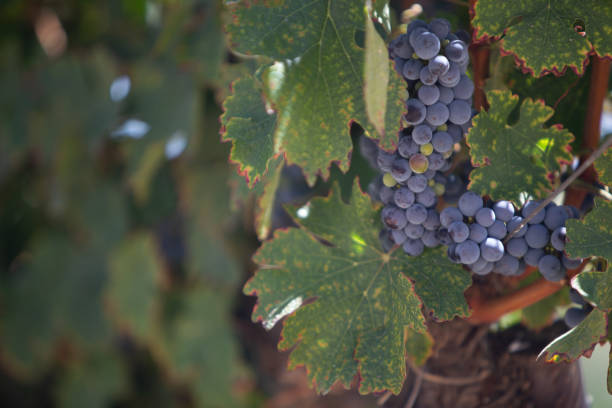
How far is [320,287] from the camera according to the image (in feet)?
1.71

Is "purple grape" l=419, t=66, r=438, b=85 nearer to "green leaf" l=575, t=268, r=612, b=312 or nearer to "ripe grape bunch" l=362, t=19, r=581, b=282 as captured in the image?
"ripe grape bunch" l=362, t=19, r=581, b=282

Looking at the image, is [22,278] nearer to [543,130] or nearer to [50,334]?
[50,334]

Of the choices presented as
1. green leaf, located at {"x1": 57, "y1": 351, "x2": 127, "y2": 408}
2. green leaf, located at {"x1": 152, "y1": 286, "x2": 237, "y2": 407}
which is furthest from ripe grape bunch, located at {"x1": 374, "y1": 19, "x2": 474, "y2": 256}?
green leaf, located at {"x1": 57, "y1": 351, "x2": 127, "y2": 408}

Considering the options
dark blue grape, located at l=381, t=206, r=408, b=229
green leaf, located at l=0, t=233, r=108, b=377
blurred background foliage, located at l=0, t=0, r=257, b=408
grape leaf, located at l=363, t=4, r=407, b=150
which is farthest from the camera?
green leaf, located at l=0, t=233, r=108, b=377

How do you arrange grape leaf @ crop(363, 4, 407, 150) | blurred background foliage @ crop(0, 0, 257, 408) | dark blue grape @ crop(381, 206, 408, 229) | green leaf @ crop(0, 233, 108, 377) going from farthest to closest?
green leaf @ crop(0, 233, 108, 377) < blurred background foliage @ crop(0, 0, 257, 408) < dark blue grape @ crop(381, 206, 408, 229) < grape leaf @ crop(363, 4, 407, 150)

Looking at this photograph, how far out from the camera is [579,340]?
412mm

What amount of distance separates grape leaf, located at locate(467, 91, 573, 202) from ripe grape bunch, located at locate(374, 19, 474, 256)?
19mm

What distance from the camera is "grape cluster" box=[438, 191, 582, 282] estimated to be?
0.44 meters

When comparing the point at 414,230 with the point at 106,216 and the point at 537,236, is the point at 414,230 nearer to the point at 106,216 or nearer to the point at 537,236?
the point at 537,236

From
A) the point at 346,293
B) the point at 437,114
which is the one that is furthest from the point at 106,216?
the point at 437,114

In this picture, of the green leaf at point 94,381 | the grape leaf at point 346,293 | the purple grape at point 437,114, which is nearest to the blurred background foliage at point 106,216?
the green leaf at point 94,381

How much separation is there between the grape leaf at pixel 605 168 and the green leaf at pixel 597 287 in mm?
75

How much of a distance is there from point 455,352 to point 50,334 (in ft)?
4.81

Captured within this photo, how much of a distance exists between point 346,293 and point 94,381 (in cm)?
148
